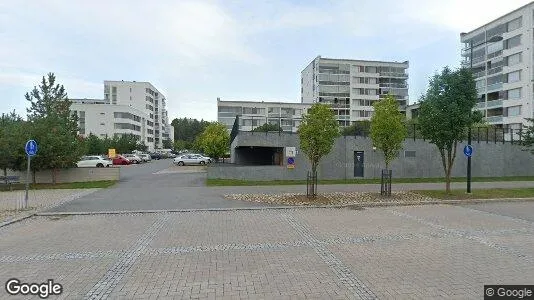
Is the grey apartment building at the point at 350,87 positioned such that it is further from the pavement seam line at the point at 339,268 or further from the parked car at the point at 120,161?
the pavement seam line at the point at 339,268

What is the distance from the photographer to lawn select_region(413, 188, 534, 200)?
1431 centimetres

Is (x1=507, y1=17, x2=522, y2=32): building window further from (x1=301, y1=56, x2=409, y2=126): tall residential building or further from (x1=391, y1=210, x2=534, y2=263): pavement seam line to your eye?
(x1=391, y1=210, x2=534, y2=263): pavement seam line

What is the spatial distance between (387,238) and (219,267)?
4.05 meters

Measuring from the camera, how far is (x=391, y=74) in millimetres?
78500

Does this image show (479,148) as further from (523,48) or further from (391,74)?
(391,74)

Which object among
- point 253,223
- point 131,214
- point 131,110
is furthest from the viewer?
point 131,110

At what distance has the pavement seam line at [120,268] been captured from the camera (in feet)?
15.7

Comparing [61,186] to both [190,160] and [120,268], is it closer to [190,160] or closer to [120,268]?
[120,268]

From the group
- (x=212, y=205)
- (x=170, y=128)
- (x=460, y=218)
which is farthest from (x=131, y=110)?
(x=460, y=218)

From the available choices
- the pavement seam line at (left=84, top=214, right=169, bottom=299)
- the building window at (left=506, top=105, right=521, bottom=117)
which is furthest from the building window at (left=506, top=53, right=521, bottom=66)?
the pavement seam line at (left=84, top=214, right=169, bottom=299)

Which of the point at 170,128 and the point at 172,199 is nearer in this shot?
the point at 172,199

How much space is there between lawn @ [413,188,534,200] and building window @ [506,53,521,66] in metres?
43.5

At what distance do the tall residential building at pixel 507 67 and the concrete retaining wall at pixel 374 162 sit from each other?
24185mm

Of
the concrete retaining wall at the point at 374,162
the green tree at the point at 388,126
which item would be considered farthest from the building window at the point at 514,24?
the green tree at the point at 388,126
